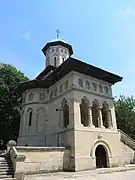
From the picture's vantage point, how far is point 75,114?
14.1 meters

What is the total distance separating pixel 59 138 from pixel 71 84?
16.5 ft

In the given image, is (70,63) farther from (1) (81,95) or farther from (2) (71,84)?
(1) (81,95)

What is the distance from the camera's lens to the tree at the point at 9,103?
2177 centimetres

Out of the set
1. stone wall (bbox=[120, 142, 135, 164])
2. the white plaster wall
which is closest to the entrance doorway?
stone wall (bbox=[120, 142, 135, 164])

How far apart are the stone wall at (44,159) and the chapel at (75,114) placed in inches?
27.7

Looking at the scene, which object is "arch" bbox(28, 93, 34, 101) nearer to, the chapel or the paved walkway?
the chapel

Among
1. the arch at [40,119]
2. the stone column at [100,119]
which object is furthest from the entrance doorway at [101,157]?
the arch at [40,119]

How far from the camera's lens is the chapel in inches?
545

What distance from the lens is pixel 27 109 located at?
18.8 m

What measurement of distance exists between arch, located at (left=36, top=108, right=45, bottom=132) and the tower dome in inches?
332

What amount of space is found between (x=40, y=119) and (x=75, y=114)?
18.3 feet

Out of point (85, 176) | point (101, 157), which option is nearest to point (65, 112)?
point (101, 157)

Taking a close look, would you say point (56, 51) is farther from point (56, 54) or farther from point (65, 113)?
point (65, 113)

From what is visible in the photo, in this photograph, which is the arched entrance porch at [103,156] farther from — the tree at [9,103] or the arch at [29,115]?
the tree at [9,103]
